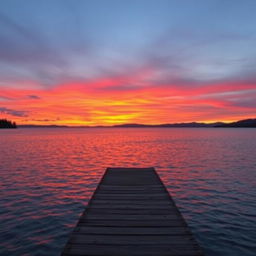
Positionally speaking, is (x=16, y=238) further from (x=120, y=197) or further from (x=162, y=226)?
(x=162, y=226)

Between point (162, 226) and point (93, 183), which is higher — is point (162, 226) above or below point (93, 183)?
above

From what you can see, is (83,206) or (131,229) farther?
(83,206)

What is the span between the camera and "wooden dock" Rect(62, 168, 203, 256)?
5039 millimetres

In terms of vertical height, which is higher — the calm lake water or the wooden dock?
the wooden dock

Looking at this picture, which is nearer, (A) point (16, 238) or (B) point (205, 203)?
(A) point (16, 238)

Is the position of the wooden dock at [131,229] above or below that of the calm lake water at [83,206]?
above

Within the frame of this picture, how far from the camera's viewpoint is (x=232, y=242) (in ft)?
26.1

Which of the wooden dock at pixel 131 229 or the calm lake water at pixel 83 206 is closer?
the wooden dock at pixel 131 229

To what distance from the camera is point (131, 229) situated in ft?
20.2

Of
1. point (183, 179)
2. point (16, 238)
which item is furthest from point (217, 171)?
point (16, 238)

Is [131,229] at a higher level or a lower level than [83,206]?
higher

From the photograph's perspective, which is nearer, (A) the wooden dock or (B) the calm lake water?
(A) the wooden dock

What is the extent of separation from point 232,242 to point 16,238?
893 cm

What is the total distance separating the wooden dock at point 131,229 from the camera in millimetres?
5039
